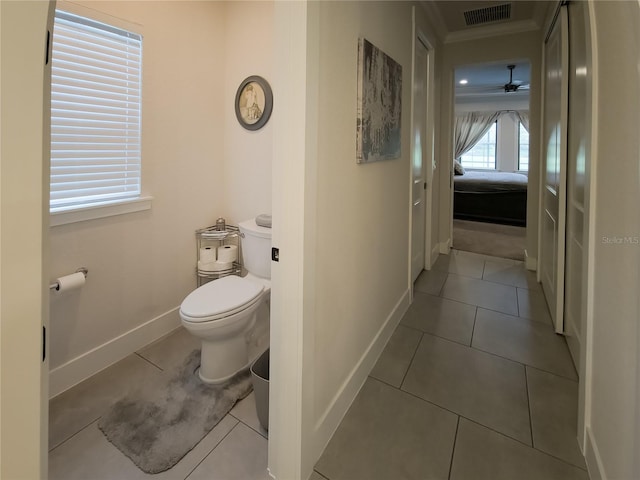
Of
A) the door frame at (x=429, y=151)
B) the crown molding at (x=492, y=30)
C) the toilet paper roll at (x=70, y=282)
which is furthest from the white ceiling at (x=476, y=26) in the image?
the toilet paper roll at (x=70, y=282)

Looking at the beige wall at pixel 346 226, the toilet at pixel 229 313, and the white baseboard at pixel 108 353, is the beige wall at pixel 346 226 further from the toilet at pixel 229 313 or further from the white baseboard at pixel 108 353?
the white baseboard at pixel 108 353

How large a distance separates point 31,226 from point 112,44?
6.21 ft

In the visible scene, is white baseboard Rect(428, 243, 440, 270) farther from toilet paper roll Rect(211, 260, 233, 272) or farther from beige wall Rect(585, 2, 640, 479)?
→ beige wall Rect(585, 2, 640, 479)

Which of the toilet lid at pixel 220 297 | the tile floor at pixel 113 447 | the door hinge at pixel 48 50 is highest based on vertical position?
the door hinge at pixel 48 50

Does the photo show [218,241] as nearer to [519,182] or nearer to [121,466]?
[121,466]

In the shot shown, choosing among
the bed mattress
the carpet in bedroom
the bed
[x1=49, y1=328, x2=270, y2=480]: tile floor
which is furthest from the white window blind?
the bed mattress

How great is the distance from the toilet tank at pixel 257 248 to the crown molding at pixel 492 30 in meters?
3.22

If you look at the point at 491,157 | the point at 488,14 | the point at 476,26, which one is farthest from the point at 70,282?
→ the point at 491,157

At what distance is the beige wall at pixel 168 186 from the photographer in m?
1.89

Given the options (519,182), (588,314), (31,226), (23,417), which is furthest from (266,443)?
(519,182)

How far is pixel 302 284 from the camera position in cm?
120

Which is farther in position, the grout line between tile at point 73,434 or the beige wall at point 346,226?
the grout line between tile at point 73,434

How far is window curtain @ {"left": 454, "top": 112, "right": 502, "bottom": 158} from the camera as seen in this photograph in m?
9.05

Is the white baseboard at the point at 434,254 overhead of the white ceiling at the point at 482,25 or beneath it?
beneath
